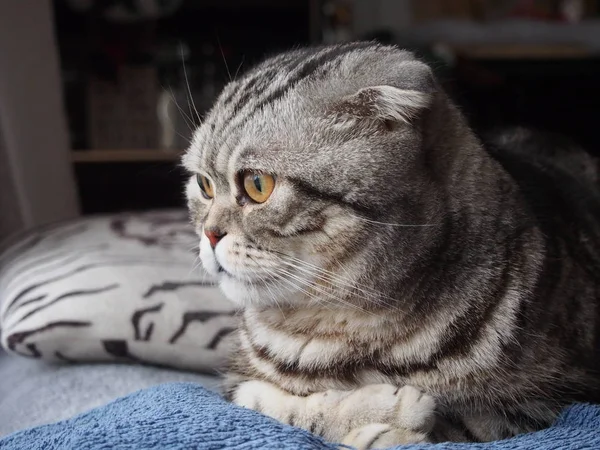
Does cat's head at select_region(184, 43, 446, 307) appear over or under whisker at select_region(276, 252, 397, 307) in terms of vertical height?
over

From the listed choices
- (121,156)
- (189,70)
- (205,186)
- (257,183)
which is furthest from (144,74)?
(257,183)

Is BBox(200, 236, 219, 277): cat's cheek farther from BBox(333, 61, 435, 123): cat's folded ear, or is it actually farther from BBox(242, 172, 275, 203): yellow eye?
BBox(333, 61, 435, 123): cat's folded ear

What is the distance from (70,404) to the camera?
38.4 inches

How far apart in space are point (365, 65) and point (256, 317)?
0.33 meters

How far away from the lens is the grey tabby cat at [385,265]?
0.74 metres

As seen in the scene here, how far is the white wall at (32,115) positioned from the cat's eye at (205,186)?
91 cm

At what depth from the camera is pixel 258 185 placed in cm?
76

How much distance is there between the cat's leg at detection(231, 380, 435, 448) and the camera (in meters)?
0.71

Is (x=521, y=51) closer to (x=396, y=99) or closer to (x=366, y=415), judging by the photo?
(x=396, y=99)

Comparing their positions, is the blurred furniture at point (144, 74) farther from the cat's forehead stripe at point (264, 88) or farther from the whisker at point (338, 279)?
the whisker at point (338, 279)

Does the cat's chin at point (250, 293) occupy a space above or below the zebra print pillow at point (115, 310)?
above

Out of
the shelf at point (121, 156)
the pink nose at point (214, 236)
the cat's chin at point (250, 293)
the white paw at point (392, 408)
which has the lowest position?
the shelf at point (121, 156)

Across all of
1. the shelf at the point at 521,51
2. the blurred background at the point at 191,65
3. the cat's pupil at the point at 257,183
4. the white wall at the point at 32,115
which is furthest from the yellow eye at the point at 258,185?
the shelf at the point at 521,51

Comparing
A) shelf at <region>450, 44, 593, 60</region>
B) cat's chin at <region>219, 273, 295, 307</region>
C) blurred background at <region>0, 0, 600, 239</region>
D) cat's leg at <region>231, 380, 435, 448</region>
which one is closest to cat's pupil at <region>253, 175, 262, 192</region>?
cat's chin at <region>219, 273, 295, 307</region>
